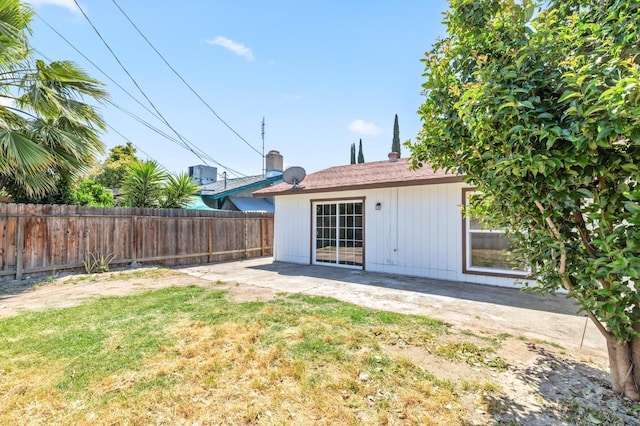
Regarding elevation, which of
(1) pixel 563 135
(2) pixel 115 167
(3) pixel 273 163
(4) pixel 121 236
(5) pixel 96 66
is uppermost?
(5) pixel 96 66

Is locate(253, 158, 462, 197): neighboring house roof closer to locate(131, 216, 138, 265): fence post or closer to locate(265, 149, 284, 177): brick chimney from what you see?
locate(131, 216, 138, 265): fence post

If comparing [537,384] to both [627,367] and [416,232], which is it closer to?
[627,367]

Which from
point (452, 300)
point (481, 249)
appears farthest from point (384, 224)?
point (452, 300)

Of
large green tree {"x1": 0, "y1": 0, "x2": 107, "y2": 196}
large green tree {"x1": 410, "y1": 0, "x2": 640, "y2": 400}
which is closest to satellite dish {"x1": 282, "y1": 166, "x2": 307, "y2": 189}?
large green tree {"x1": 0, "y1": 0, "x2": 107, "y2": 196}

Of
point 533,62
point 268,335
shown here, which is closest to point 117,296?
point 268,335

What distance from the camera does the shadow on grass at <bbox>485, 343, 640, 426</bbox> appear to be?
7.42 feet

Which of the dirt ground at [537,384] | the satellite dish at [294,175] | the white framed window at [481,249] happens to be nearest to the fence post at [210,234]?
the satellite dish at [294,175]

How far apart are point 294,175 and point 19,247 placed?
7414 millimetres

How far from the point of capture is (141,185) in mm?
10516

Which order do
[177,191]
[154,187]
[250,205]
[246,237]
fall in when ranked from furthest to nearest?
[250,205], [246,237], [177,191], [154,187]

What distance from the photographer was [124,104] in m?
13.9

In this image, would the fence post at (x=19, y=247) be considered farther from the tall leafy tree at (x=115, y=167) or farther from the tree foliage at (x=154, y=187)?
the tall leafy tree at (x=115, y=167)

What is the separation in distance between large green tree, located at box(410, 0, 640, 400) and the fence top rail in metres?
9.28

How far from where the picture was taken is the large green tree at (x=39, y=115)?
6125mm
